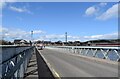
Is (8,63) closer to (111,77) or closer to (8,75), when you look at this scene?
(8,75)

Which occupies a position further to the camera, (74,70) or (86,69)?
(86,69)

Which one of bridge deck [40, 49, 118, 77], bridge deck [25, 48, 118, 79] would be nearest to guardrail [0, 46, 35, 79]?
bridge deck [25, 48, 118, 79]

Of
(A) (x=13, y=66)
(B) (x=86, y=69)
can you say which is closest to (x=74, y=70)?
(B) (x=86, y=69)

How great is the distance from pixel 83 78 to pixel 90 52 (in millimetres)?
26245

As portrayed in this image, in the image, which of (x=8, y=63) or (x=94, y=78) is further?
(x=94, y=78)

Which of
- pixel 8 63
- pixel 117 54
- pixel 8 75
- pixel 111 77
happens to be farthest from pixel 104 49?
pixel 8 75

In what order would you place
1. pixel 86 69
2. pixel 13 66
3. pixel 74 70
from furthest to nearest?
pixel 86 69 → pixel 74 70 → pixel 13 66

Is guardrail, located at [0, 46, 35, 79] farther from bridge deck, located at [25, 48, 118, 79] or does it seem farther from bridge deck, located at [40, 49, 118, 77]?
bridge deck, located at [40, 49, 118, 77]

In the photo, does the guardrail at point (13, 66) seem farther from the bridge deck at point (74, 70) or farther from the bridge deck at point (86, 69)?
the bridge deck at point (86, 69)

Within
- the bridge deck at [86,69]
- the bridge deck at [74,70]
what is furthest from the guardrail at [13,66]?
the bridge deck at [86,69]

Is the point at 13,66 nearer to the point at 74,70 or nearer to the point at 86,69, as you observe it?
the point at 74,70

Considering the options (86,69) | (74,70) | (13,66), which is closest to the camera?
(13,66)

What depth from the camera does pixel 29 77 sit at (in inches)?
593

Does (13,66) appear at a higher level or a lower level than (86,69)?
higher
